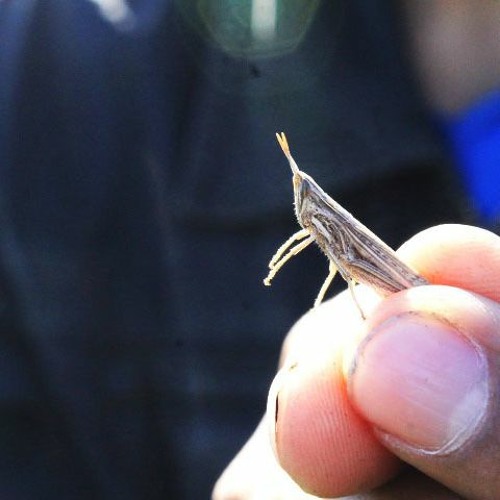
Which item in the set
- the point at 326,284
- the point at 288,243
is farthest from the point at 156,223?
the point at 326,284

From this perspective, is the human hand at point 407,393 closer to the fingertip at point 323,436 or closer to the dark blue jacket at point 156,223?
the fingertip at point 323,436

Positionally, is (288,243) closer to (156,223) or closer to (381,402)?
(381,402)

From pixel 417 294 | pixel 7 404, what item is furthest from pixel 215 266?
pixel 417 294

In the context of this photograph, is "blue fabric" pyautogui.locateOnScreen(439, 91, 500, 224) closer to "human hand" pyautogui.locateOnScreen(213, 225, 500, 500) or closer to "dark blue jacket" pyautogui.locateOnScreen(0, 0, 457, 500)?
"dark blue jacket" pyautogui.locateOnScreen(0, 0, 457, 500)

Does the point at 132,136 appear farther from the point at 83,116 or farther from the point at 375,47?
the point at 375,47

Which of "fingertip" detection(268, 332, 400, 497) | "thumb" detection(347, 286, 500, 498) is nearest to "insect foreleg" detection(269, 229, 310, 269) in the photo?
"fingertip" detection(268, 332, 400, 497)

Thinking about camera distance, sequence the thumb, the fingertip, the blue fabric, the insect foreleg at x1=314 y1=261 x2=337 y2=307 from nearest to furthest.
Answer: the thumb
the fingertip
the insect foreleg at x1=314 y1=261 x2=337 y2=307
the blue fabric

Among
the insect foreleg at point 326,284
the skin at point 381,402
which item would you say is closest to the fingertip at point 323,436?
the skin at point 381,402
